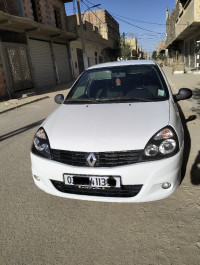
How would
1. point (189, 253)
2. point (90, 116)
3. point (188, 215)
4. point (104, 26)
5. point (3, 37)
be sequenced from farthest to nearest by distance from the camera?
point (104, 26)
point (3, 37)
point (90, 116)
point (188, 215)
point (189, 253)

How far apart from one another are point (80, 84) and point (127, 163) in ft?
6.61

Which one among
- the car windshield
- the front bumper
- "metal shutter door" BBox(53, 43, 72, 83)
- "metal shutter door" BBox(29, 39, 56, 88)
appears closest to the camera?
the front bumper

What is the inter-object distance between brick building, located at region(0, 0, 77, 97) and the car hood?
10449 millimetres

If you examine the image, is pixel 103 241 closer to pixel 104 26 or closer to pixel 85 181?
pixel 85 181

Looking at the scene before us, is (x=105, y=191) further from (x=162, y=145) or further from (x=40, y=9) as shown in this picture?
(x=40, y=9)

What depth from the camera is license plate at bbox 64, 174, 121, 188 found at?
2.11 meters

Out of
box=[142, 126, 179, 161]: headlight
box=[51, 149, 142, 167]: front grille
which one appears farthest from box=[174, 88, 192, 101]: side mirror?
box=[51, 149, 142, 167]: front grille

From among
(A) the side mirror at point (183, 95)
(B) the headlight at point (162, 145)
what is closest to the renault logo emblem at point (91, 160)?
(B) the headlight at point (162, 145)

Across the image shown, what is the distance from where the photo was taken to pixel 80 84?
372cm

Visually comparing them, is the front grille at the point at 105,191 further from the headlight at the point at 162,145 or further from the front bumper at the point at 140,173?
the headlight at the point at 162,145

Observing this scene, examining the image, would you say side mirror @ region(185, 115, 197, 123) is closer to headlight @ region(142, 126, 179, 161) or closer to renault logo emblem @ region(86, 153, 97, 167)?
headlight @ region(142, 126, 179, 161)

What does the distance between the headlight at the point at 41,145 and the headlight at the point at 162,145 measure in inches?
38.7

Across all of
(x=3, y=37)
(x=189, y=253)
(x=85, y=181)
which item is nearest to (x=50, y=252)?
(x=85, y=181)

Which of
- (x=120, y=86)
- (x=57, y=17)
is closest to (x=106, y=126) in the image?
(x=120, y=86)
